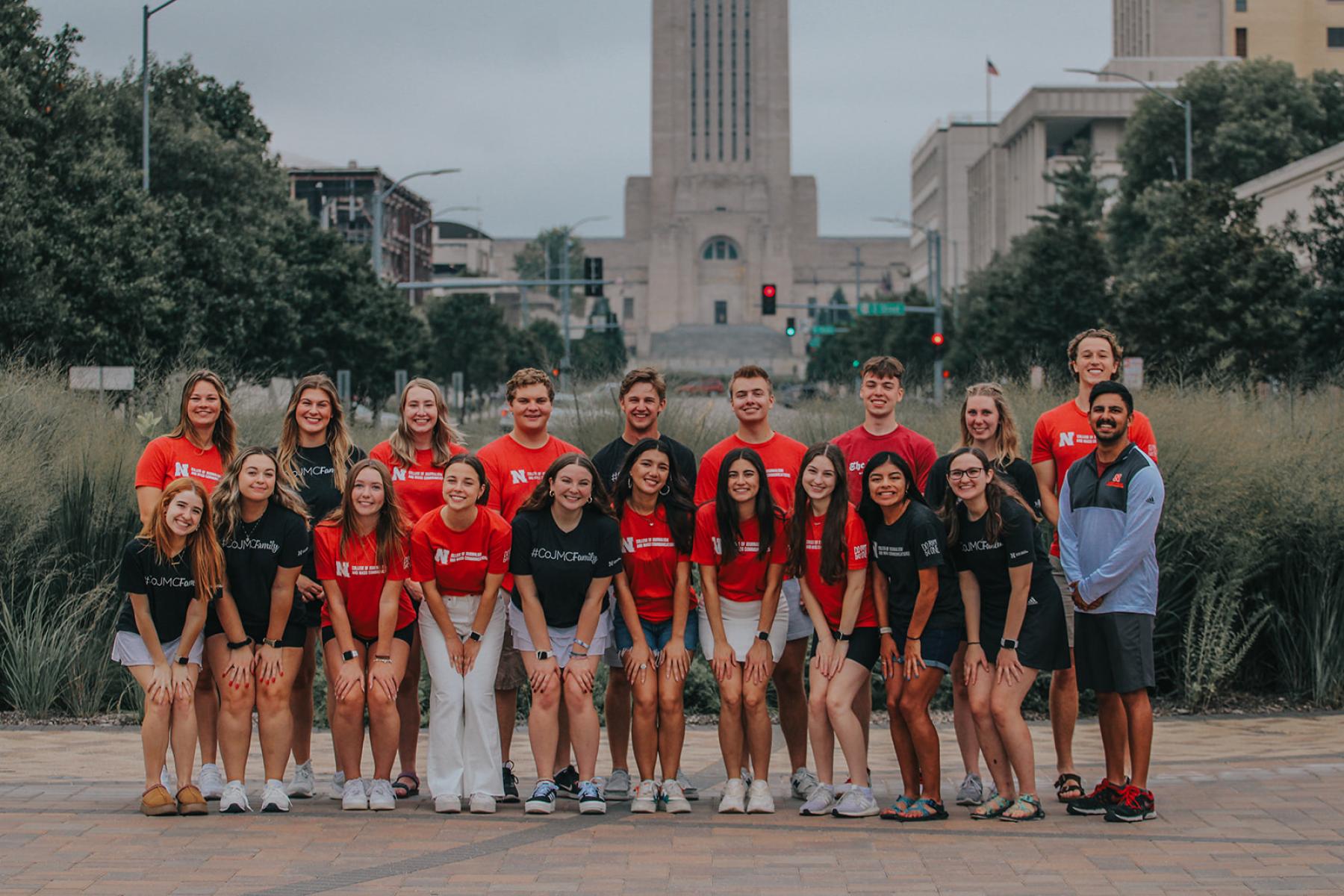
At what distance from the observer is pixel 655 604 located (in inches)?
286

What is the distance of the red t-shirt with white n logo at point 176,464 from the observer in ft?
23.8

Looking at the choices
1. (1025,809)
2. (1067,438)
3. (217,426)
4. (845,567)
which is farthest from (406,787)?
(1067,438)

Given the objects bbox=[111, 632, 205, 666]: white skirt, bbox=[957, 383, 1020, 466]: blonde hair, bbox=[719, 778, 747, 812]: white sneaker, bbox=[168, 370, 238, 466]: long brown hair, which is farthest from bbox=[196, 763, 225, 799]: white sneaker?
bbox=[957, 383, 1020, 466]: blonde hair

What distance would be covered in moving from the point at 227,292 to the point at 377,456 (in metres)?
25.1

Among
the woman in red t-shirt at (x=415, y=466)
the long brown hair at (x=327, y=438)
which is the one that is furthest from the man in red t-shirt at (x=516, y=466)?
the long brown hair at (x=327, y=438)

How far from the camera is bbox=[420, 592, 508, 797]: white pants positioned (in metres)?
7.01

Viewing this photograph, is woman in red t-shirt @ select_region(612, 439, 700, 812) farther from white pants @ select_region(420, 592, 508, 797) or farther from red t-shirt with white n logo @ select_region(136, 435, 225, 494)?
red t-shirt with white n logo @ select_region(136, 435, 225, 494)

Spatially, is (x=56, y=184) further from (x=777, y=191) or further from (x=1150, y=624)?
(x=777, y=191)

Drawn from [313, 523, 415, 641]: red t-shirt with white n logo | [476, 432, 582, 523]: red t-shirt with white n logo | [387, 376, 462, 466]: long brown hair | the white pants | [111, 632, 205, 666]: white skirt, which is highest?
[387, 376, 462, 466]: long brown hair

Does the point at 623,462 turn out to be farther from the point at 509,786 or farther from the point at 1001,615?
the point at 1001,615

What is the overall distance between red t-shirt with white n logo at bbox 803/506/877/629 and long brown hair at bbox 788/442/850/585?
0.05 feet

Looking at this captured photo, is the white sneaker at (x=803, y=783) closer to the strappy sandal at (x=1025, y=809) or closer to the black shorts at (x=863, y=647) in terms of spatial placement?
the black shorts at (x=863, y=647)

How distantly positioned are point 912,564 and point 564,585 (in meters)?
1.57

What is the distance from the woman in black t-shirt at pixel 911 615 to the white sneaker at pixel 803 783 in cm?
49
